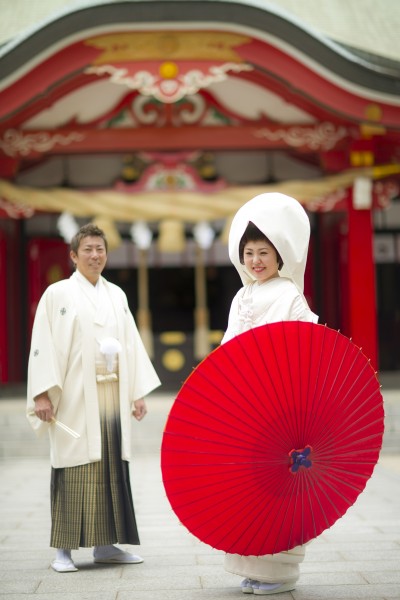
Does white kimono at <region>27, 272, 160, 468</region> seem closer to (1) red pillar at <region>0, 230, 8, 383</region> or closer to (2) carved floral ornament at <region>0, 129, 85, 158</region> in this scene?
(2) carved floral ornament at <region>0, 129, 85, 158</region>

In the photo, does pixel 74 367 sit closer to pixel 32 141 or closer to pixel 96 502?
pixel 96 502

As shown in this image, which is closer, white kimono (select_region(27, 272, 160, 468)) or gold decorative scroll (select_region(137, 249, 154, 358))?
white kimono (select_region(27, 272, 160, 468))

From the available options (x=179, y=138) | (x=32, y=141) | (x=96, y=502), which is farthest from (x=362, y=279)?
(x=96, y=502)

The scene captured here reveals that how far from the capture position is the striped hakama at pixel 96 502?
4406 mm

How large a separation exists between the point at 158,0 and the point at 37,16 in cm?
480

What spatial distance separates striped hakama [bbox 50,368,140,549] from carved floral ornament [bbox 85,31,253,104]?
583 centimetres

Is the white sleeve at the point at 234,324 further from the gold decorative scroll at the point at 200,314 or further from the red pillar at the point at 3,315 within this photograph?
the red pillar at the point at 3,315

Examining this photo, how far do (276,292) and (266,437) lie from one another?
66 centimetres

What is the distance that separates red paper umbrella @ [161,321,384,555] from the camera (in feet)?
11.5

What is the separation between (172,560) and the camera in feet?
15.2

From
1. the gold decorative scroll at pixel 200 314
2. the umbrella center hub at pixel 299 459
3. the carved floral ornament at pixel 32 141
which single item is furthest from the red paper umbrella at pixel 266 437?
the gold decorative scroll at pixel 200 314

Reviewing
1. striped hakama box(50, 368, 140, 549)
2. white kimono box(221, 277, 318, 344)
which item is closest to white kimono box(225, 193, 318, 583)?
white kimono box(221, 277, 318, 344)

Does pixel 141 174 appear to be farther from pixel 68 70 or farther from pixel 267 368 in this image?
pixel 267 368

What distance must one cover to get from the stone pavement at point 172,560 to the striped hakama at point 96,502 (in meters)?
0.16
